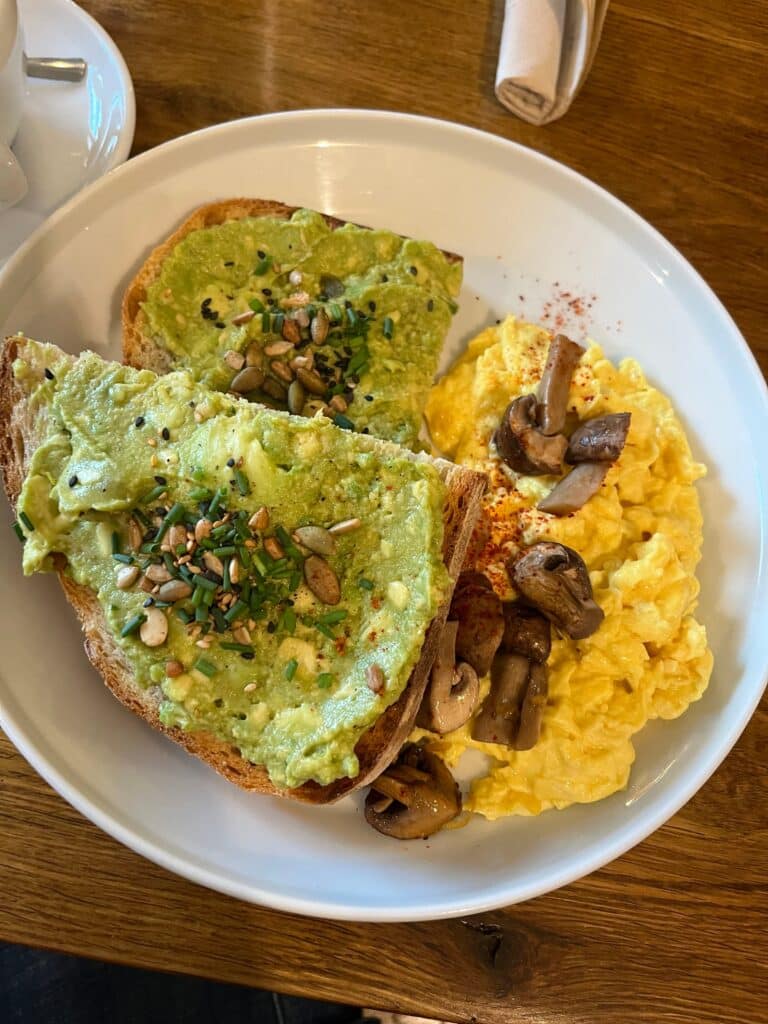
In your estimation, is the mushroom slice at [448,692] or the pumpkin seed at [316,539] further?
the mushroom slice at [448,692]

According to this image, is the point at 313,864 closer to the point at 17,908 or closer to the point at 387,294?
the point at 17,908

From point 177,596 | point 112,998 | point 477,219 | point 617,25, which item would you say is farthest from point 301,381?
point 112,998

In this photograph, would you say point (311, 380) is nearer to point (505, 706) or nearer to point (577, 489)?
point (577, 489)

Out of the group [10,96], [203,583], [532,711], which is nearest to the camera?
[203,583]

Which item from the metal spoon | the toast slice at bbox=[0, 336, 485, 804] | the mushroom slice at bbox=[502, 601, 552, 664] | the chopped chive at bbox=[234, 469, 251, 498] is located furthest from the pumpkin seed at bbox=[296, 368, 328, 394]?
the metal spoon

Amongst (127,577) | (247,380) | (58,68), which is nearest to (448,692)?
(127,577)

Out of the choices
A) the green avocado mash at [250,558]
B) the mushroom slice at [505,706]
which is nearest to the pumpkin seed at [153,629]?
the green avocado mash at [250,558]

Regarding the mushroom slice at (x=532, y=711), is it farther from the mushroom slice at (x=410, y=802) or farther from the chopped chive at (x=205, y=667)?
the chopped chive at (x=205, y=667)
